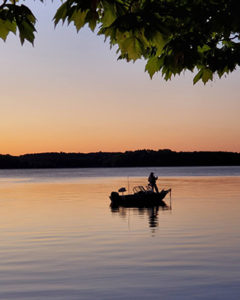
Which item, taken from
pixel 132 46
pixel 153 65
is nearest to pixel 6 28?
pixel 132 46

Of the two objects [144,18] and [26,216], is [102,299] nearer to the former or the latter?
[144,18]

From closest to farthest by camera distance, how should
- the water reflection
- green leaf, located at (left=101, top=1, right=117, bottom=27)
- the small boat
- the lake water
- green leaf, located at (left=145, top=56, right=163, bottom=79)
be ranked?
green leaf, located at (left=101, top=1, right=117, bottom=27) < green leaf, located at (left=145, top=56, right=163, bottom=79) < the lake water < the water reflection < the small boat

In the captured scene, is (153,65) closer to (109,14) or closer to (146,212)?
(109,14)

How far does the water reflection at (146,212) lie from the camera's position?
39.2 metres

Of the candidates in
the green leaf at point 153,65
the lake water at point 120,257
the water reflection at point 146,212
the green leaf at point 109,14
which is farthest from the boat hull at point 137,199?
the green leaf at point 109,14

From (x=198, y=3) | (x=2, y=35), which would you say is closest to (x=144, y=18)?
(x=198, y=3)

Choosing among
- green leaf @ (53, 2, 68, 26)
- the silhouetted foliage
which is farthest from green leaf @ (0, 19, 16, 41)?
green leaf @ (53, 2, 68, 26)

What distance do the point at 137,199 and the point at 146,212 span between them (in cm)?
159

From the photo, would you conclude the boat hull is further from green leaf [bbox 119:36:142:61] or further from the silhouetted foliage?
green leaf [bbox 119:36:142:61]

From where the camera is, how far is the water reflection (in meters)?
39.2

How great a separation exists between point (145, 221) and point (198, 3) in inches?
1397

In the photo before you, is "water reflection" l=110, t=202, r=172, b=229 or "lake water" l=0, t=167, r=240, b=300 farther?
"water reflection" l=110, t=202, r=172, b=229

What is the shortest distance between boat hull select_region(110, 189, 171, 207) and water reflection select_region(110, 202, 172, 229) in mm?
636

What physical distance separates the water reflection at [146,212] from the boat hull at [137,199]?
0.64 m
